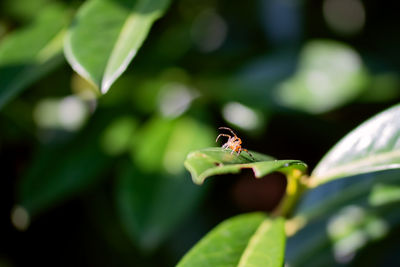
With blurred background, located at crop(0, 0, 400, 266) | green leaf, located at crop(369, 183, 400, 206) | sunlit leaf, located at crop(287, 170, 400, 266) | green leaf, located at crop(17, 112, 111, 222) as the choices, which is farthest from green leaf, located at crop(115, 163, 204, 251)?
green leaf, located at crop(369, 183, 400, 206)

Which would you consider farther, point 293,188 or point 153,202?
point 153,202

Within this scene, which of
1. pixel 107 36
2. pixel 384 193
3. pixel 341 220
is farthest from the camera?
pixel 341 220

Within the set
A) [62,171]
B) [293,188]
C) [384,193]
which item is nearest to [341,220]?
[384,193]

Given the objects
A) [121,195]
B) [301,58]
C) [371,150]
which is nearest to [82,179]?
[121,195]

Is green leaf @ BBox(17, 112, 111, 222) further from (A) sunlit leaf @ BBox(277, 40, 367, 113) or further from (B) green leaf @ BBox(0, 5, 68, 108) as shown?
(A) sunlit leaf @ BBox(277, 40, 367, 113)

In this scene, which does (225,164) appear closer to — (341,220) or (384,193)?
(384,193)

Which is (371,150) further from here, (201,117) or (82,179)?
(82,179)

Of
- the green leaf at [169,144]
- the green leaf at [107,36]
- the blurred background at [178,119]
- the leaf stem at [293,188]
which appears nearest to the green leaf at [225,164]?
the leaf stem at [293,188]
